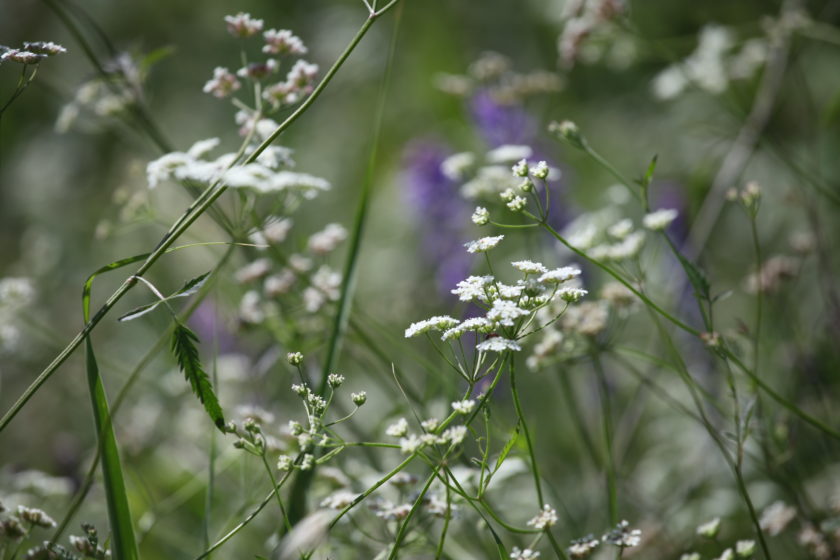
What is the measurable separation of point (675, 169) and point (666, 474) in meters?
1.06

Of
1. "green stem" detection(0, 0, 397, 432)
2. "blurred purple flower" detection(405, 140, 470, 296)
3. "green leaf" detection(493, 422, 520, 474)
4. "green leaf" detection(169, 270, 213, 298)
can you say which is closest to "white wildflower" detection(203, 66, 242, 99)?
"green stem" detection(0, 0, 397, 432)

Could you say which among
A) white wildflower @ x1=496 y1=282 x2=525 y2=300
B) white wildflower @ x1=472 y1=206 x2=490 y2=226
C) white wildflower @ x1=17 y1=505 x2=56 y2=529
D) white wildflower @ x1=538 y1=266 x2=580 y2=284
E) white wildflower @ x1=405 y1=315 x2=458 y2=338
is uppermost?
white wildflower @ x1=472 y1=206 x2=490 y2=226

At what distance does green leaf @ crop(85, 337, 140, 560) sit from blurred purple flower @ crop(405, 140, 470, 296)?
114cm

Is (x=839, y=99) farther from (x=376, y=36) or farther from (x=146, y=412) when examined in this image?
(x=376, y=36)

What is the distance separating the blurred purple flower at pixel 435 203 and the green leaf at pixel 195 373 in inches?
45.2

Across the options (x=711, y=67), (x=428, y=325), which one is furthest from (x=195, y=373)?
(x=711, y=67)

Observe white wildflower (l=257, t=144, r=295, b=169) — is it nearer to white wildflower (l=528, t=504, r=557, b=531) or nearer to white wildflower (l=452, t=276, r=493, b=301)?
white wildflower (l=452, t=276, r=493, b=301)

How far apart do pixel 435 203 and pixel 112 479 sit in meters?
1.29

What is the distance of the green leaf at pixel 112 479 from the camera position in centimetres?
66

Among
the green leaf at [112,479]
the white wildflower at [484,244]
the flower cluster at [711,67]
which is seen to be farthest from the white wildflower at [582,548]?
the flower cluster at [711,67]

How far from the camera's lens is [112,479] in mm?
667

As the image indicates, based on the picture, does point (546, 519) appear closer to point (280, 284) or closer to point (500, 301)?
point (500, 301)

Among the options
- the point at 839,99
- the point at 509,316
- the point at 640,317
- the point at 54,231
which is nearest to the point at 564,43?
the point at 839,99

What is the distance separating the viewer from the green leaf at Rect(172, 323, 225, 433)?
64 centimetres
